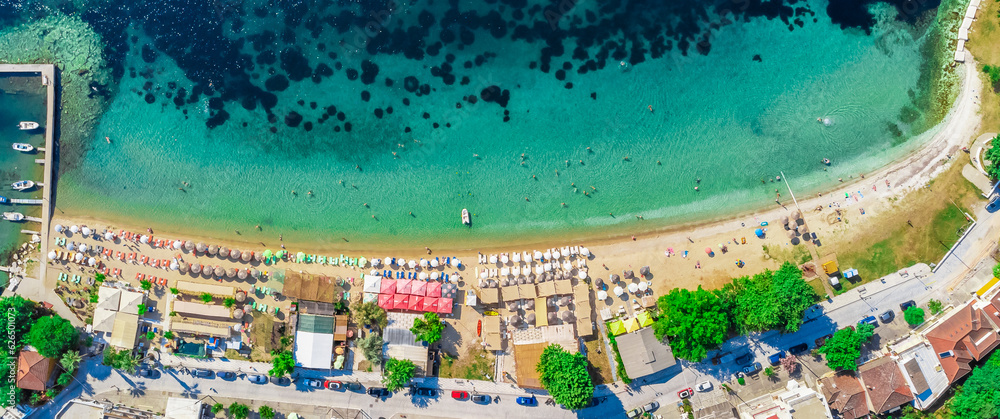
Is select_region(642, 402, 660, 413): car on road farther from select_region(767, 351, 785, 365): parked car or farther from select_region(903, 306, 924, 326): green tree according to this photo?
select_region(903, 306, 924, 326): green tree

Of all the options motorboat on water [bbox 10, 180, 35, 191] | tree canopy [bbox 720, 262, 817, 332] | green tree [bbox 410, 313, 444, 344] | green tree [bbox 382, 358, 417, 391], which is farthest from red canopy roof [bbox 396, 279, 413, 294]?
motorboat on water [bbox 10, 180, 35, 191]

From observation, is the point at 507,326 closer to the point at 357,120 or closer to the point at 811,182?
the point at 357,120

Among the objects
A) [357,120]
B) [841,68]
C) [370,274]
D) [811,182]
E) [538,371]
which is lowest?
[538,371]

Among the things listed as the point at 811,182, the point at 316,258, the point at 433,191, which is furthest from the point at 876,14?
the point at 316,258

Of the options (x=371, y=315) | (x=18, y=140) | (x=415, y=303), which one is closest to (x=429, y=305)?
(x=415, y=303)

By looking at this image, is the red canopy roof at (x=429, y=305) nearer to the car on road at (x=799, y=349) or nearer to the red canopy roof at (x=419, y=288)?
the red canopy roof at (x=419, y=288)

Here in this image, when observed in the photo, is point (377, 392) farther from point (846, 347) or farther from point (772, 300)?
point (846, 347)
